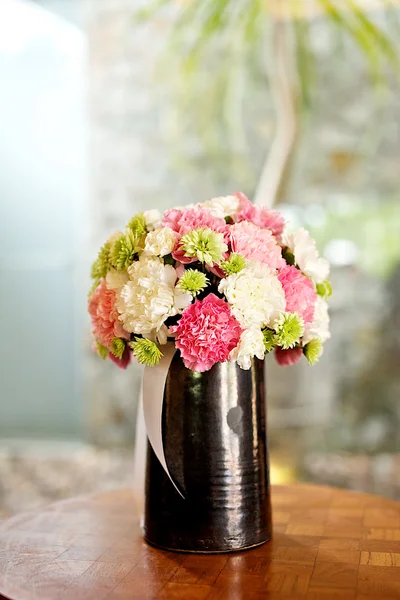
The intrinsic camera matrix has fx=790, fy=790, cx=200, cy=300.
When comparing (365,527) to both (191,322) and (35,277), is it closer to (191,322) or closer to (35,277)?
(191,322)

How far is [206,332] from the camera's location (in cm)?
124

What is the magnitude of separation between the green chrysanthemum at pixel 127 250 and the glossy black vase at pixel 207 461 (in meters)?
0.18

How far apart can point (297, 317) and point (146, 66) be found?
2827mm

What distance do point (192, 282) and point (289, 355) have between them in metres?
0.29

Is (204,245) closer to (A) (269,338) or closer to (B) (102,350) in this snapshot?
(A) (269,338)

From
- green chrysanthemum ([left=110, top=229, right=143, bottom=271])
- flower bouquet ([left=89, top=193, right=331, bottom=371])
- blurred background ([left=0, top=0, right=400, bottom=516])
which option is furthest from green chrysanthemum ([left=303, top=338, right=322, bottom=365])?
blurred background ([left=0, top=0, right=400, bottom=516])

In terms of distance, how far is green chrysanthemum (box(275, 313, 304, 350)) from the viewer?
130 cm

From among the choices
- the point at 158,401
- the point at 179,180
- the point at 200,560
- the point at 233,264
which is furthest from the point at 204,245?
the point at 179,180

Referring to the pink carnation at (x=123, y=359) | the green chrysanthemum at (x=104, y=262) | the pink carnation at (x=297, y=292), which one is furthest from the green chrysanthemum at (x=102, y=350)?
the pink carnation at (x=297, y=292)

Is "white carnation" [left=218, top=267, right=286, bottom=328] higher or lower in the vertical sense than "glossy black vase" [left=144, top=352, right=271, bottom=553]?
higher

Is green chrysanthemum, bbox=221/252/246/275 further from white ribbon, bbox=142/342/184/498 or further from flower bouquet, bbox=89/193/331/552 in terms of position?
white ribbon, bbox=142/342/184/498

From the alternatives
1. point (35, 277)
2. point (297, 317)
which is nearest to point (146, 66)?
point (35, 277)

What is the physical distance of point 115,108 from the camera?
3.88 m

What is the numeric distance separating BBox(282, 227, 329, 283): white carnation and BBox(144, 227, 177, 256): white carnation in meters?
0.22
